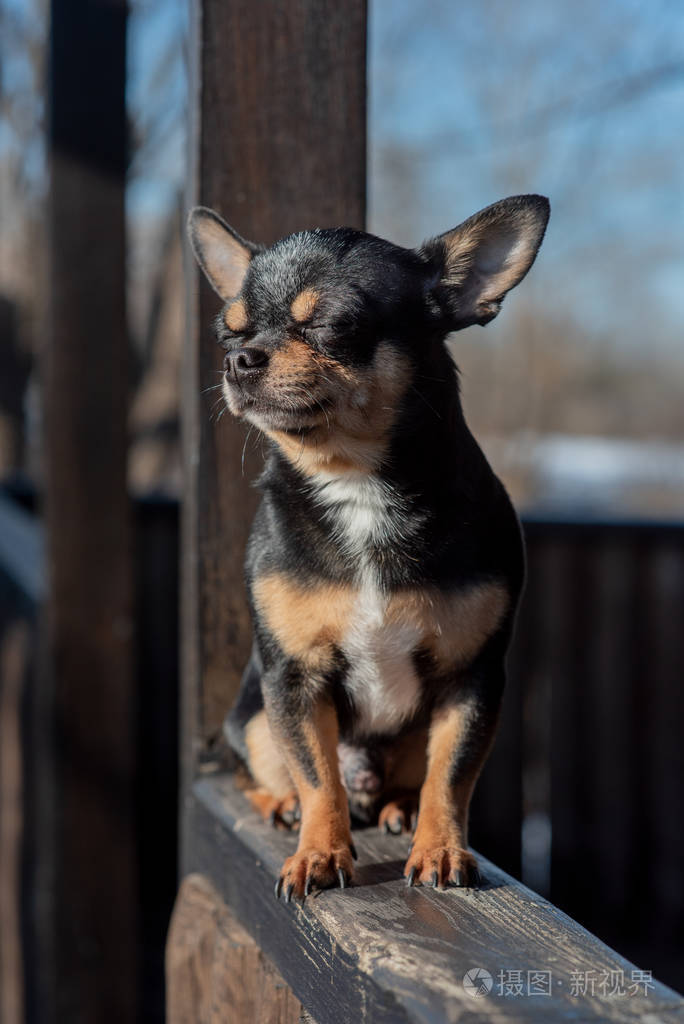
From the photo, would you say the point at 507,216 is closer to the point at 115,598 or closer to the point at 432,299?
the point at 432,299

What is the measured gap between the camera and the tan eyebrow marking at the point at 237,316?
1.18 m

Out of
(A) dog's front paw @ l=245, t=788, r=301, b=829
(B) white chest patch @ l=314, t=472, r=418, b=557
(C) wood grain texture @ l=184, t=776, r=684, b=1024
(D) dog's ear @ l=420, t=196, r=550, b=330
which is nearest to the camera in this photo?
(C) wood grain texture @ l=184, t=776, r=684, b=1024

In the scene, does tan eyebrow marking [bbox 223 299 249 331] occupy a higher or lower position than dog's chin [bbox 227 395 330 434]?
higher

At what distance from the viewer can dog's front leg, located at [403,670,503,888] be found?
49.8 inches

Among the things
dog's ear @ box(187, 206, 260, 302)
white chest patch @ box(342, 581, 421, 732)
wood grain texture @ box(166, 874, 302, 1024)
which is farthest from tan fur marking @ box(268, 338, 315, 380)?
wood grain texture @ box(166, 874, 302, 1024)

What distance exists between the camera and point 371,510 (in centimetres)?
125

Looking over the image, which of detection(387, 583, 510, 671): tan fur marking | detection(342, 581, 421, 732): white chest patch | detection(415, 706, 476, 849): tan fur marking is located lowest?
detection(415, 706, 476, 849): tan fur marking

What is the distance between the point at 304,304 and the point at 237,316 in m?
0.10

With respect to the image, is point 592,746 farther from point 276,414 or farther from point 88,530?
point 276,414

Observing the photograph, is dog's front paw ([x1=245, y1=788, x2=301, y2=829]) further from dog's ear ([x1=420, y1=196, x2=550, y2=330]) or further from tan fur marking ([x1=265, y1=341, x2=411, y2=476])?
dog's ear ([x1=420, y1=196, x2=550, y2=330])

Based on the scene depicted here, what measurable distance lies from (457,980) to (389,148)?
7.62 meters

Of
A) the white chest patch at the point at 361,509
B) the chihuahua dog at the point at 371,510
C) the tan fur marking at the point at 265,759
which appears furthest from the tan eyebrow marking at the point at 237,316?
the tan fur marking at the point at 265,759

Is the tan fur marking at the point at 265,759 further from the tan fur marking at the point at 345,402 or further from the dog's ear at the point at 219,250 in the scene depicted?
the dog's ear at the point at 219,250

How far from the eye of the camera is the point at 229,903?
1.58 metres
